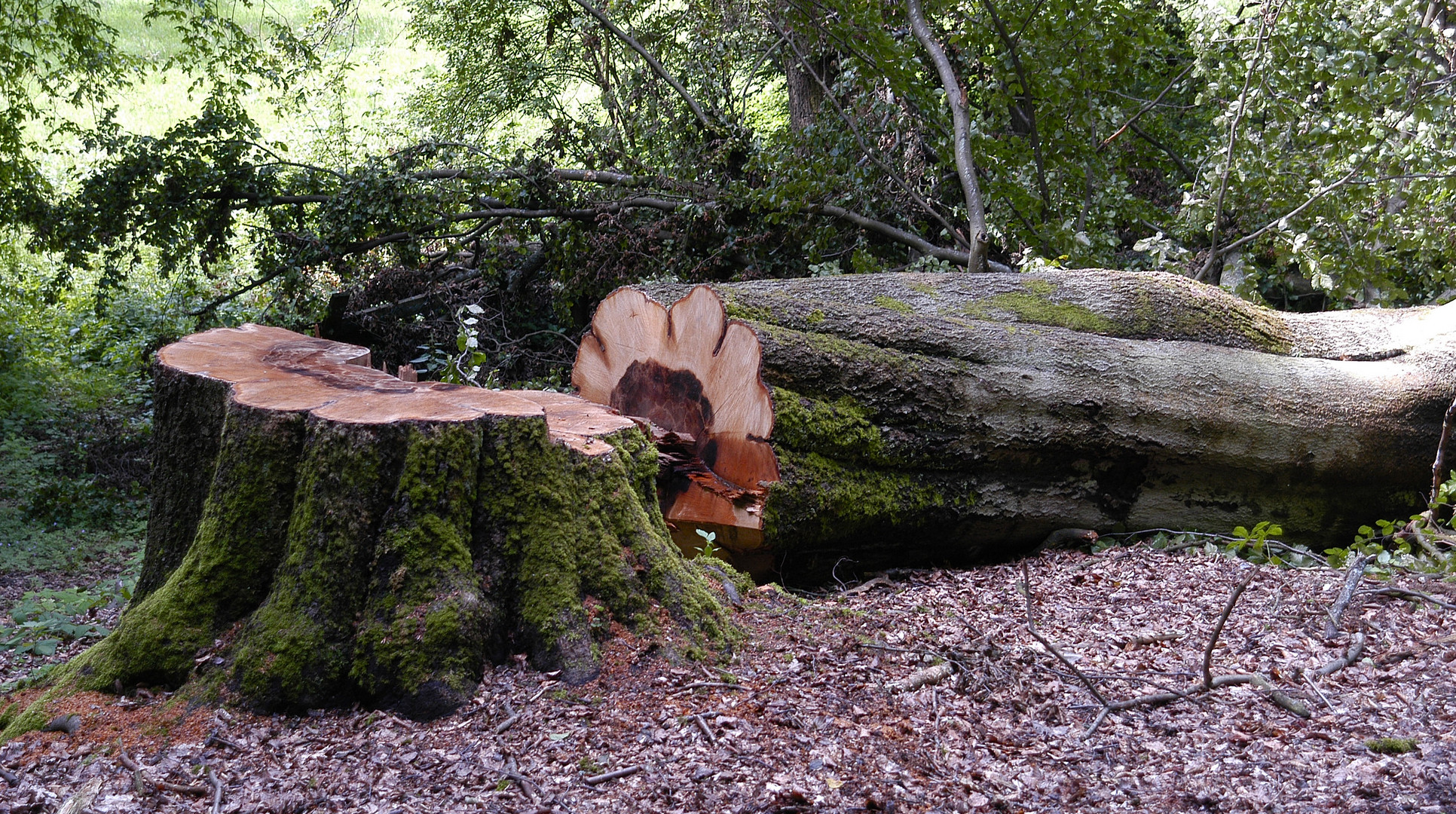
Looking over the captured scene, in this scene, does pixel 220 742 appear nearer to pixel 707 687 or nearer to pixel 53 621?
pixel 707 687

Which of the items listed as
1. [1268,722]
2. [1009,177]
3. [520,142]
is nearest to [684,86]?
[1009,177]

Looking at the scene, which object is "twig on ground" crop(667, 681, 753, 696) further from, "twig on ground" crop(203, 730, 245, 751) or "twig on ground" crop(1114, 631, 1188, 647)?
"twig on ground" crop(1114, 631, 1188, 647)

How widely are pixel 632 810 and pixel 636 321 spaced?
2580 mm

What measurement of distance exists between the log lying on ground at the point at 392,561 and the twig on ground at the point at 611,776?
430mm

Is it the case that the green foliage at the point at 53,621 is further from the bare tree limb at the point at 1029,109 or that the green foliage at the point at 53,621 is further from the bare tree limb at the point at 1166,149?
the bare tree limb at the point at 1166,149

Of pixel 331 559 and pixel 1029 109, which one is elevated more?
pixel 1029 109

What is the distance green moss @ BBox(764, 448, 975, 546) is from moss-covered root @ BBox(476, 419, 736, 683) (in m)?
1.00

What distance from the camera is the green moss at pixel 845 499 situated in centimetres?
390

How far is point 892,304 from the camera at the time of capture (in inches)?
178

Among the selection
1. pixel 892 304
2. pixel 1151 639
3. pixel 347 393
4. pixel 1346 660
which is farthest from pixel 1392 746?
pixel 347 393

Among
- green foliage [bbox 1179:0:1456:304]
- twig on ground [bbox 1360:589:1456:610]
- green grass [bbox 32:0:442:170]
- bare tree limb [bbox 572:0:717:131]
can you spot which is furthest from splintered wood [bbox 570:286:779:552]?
green grass [bbox 32:0:442:170]

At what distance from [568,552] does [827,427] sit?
1.56 meters

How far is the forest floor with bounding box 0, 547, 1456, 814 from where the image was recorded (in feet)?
6.95

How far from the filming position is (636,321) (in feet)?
14.1
